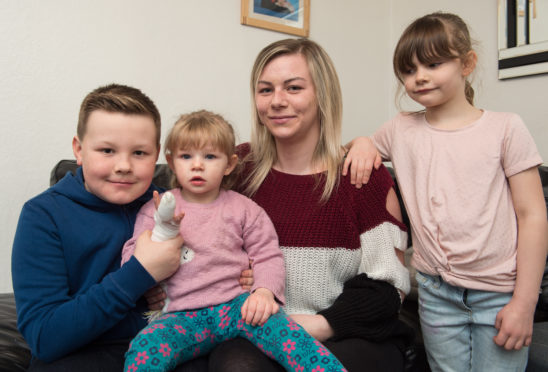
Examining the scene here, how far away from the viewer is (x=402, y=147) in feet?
4.51

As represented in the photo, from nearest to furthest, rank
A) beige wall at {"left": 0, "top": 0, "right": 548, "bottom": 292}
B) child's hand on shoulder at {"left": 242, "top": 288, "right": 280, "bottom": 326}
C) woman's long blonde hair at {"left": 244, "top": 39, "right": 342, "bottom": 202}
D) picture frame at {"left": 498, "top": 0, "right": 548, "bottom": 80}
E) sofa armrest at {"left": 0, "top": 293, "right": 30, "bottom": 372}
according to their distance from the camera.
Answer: child's hand on shoulder at {"left": 242, "top": 288, "right": 280, "bottom": 326} → sofa armrest at {"left": 0, "top": 293, "right": 30, "bottom": 372} → woman's long blonde hair at {"left": 244, "top": 39, "right": 342, "bottom": 202} → beige wall at {"left": 0, "top": 0, "right": 548, "bottom": 292} → picture frame at {"left": 498, "top": 0, "right": 548, "bottom": 80}

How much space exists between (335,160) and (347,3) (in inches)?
67.4

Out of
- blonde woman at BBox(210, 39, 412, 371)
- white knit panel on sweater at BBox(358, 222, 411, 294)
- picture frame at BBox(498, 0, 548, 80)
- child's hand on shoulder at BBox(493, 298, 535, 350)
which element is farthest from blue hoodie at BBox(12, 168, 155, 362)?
picture frame at BBox(498, 0, 548, 80)

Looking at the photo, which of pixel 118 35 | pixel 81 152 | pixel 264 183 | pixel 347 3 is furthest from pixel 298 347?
pixel 347 3

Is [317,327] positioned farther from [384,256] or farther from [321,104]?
[321,104]

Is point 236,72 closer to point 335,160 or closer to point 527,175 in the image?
point 335,160

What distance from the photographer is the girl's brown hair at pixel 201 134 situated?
1.14 metres

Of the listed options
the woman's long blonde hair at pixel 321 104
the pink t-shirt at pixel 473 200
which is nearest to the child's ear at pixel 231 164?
the woman's long blonde hair at pixel 321 104

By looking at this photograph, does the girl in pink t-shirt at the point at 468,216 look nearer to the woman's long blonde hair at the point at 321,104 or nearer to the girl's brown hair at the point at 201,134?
the woman's long blonde hair at the point at 321,104

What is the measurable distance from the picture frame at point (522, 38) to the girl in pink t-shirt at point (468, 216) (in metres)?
1.00

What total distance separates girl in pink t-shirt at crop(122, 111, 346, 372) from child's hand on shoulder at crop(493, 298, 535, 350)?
0.54 m

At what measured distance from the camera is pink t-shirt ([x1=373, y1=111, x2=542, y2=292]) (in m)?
1.18

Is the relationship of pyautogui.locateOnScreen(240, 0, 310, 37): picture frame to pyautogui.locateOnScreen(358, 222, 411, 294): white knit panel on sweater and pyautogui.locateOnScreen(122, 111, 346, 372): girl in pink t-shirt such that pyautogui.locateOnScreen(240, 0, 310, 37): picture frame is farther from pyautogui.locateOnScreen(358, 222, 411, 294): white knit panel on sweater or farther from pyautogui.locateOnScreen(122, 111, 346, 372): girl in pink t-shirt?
pyautogui.locateOnScreen(358, 222, 411, 294): white knit panel on sweater

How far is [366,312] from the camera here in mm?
1154
